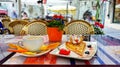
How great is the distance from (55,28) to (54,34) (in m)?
0.06

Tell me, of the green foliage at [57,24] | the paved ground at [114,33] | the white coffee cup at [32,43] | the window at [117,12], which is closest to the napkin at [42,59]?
the white coffee cup at [32,43]

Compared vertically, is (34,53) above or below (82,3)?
below

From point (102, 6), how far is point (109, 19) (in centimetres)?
104

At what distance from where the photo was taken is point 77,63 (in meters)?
0.95

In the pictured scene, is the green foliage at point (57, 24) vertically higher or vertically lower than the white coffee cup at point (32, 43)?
higher

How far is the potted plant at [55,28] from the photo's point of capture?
1.58 m

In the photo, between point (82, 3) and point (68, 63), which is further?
point (82, 3)

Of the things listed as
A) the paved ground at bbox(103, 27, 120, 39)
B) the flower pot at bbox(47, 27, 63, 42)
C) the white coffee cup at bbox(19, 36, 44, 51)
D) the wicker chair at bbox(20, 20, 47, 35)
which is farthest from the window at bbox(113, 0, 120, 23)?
the white coffee cup at bbox(19, 36, 44, 51)

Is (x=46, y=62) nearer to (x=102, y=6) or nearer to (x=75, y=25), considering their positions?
(x=75, y=25)

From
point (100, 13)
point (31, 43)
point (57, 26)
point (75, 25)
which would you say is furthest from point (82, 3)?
point (31, 43)

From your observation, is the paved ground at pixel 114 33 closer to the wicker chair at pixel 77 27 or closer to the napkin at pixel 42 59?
the wicker chair at pixel 77 27

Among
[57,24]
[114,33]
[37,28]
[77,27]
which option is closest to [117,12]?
[114,33]

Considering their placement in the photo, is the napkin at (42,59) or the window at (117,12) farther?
the window at (117,12)

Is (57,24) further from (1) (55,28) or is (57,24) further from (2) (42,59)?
(2) (42,59)
